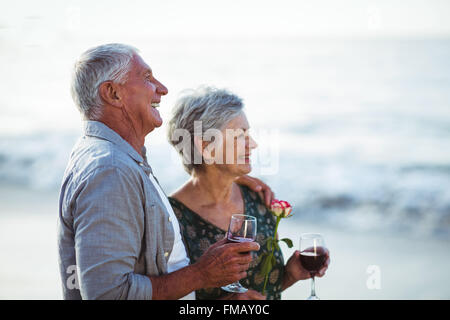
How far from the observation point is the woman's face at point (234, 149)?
116 inches

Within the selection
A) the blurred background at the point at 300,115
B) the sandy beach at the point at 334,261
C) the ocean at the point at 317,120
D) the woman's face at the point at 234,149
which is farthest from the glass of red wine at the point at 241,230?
the ocean at the point at 317,120

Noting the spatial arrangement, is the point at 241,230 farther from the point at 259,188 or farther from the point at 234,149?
the point at 259,188

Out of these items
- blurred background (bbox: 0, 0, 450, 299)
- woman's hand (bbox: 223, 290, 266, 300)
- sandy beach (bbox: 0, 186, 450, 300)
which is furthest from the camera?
blurred background (bbox: 0, 0, 450, 299)

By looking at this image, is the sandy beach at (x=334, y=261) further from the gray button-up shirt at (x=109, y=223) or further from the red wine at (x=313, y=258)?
the gray button-up shirt at (x=109, y=223)

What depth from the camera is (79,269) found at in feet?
5.98

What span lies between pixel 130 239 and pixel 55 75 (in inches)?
679

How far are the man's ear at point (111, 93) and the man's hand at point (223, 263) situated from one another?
2.50ft

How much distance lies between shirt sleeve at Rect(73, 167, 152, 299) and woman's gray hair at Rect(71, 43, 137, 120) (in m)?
0.41

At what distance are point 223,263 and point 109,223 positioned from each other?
1.70ft

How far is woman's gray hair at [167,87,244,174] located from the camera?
2912 millimetres

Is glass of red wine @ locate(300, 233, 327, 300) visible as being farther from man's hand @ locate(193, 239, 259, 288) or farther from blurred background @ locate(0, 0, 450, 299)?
blurred background @ locate(0, 0, 450, 299)

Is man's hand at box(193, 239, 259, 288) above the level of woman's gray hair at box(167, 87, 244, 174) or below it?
below

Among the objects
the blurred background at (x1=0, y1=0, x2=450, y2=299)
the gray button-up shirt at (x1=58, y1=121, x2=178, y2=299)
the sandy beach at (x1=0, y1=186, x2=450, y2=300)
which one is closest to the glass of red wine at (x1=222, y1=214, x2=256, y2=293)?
the gray button-up shirt at (x1=58, y1=121, x2=178, y2=299)
